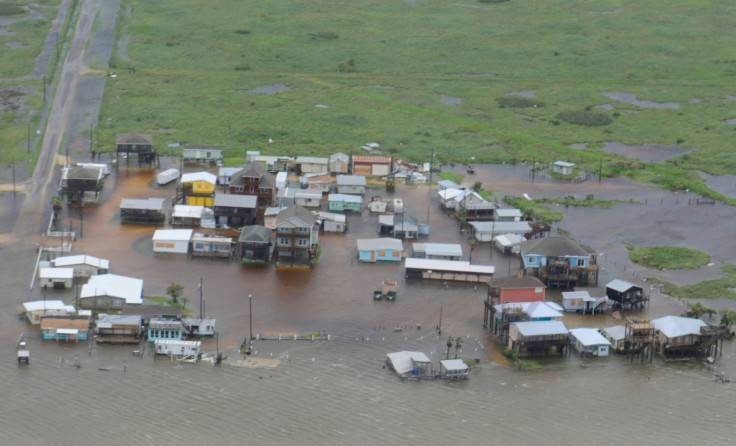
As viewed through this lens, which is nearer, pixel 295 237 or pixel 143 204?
pixel 295 237

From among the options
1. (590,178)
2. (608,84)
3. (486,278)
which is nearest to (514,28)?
(608,84)

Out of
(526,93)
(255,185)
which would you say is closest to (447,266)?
(255,185)

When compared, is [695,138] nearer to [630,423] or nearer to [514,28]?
[514,28]

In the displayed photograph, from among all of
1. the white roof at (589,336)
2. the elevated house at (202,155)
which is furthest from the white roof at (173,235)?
the white roof at (589,336)

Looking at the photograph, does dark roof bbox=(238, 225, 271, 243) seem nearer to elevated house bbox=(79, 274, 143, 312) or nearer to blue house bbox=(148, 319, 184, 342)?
elevated house bbox=(79, 274, 143, 312)

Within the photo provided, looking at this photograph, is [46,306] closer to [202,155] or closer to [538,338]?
[538,338]

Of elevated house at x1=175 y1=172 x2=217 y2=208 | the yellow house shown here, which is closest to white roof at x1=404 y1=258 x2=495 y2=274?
elevated house at x1=175 y1=172 x2=217 y2=208
